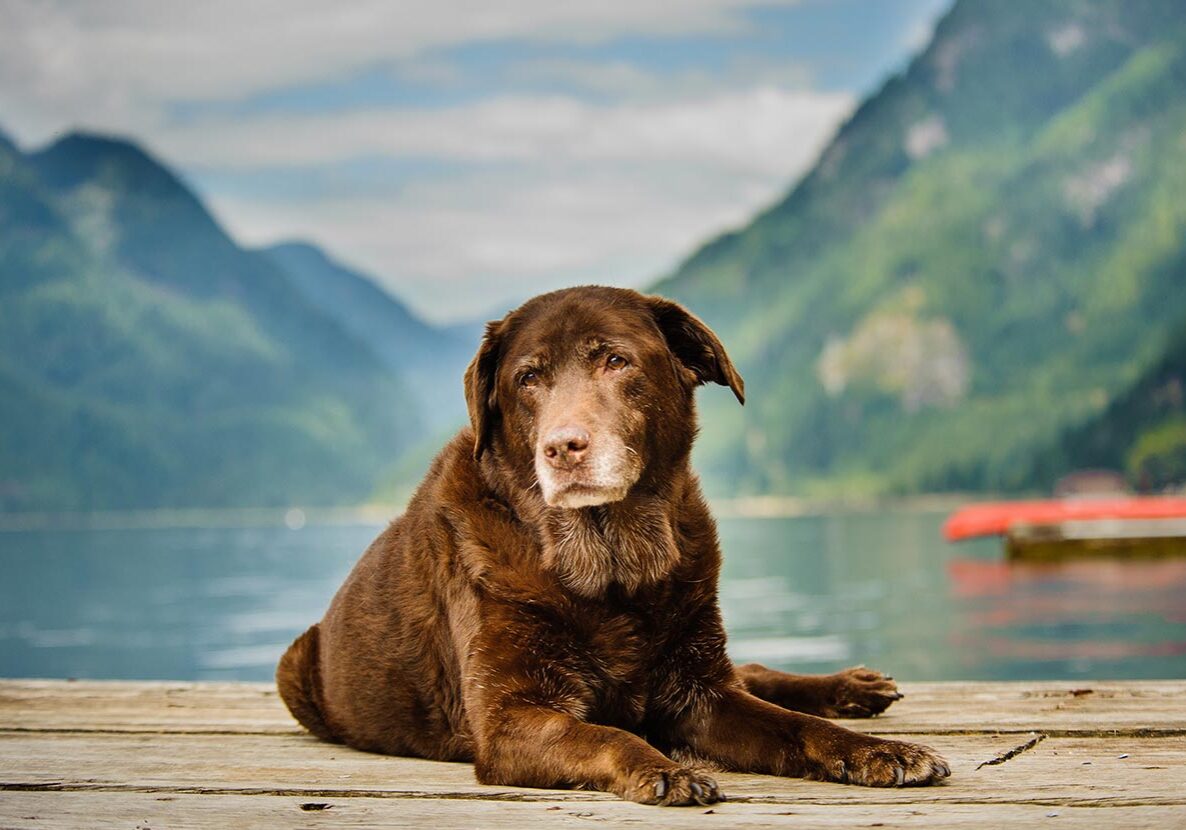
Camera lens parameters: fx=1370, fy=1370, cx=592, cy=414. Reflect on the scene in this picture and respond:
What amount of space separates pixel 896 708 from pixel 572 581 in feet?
7.51

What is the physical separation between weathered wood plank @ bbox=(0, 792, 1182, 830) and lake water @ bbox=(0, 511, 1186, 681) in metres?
32.5

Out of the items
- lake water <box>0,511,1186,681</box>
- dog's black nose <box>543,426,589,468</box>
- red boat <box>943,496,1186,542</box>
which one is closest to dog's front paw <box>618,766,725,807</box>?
dog's black nose <box>543,426,589,468</box>

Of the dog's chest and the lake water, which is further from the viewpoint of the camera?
the lake water

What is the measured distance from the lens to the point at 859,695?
622cm

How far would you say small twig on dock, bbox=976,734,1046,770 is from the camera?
4859mm

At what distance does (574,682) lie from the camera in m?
5.02

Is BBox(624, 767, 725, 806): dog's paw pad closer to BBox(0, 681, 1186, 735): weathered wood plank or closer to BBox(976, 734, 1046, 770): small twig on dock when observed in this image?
BBox(976, 734, 1046, 770): small twig on dock

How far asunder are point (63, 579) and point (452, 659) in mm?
107957

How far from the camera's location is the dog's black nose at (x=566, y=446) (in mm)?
4727

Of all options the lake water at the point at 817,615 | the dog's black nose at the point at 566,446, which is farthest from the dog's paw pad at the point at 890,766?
the lake water at the point at 817,615

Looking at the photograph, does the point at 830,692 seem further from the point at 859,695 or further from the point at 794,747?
the point at 794,747

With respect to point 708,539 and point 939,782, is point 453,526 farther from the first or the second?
point 939,782

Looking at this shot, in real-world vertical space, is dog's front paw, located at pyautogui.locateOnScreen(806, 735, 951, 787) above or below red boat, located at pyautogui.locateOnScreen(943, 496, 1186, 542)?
below

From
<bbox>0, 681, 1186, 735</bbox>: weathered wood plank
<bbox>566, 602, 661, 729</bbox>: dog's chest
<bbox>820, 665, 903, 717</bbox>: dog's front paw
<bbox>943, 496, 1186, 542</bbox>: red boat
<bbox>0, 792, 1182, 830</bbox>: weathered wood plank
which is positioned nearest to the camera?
<bbox>0, 792, 1182, 830</bbox>: weathered wood plank
